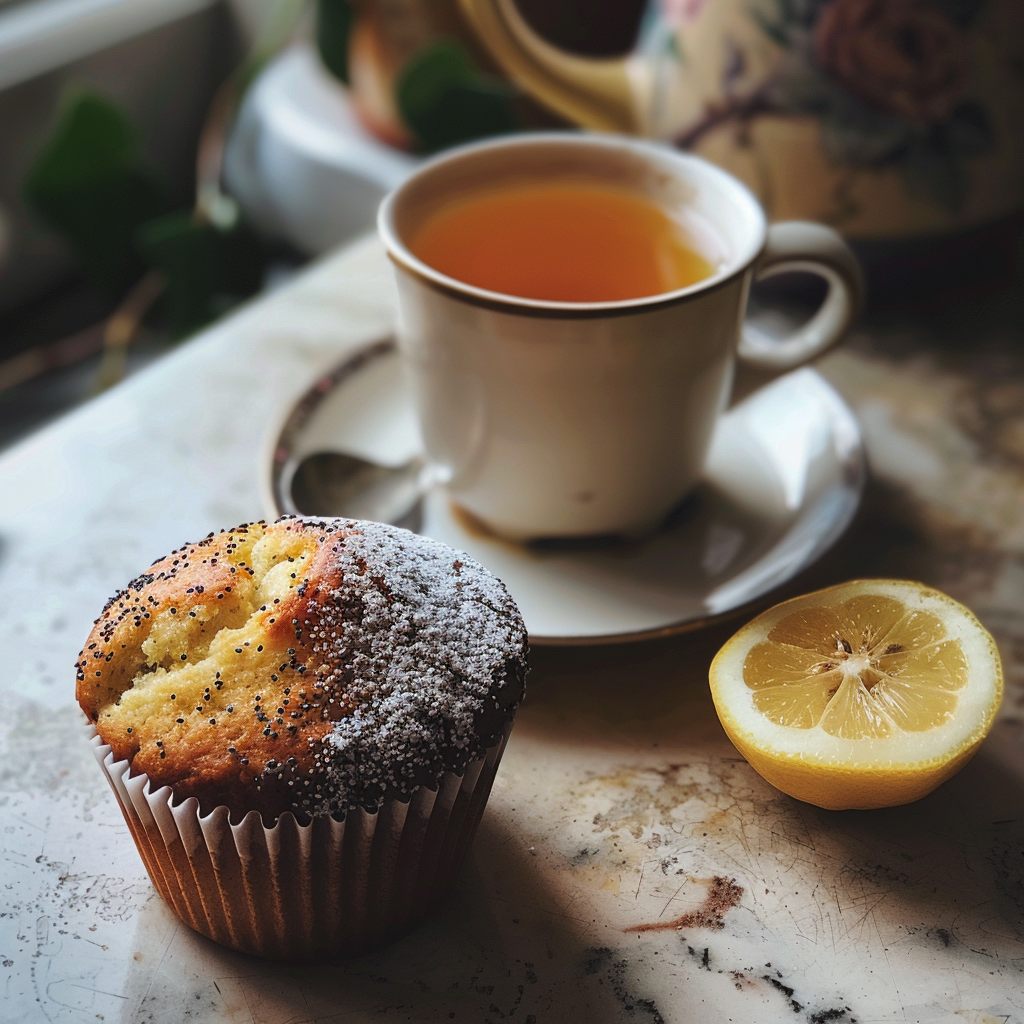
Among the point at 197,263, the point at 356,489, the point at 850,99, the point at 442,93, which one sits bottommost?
the point at 197,263

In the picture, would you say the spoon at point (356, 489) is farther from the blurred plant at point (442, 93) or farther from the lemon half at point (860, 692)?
→ the blurred plant at point (442, 93)

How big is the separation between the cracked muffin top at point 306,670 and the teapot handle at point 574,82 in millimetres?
724

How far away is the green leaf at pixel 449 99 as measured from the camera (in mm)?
1396

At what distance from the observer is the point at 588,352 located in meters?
0.74

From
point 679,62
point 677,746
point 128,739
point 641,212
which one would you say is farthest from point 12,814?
point 679,62

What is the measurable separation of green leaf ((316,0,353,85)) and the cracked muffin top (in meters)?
1.11

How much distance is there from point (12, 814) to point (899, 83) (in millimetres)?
1002

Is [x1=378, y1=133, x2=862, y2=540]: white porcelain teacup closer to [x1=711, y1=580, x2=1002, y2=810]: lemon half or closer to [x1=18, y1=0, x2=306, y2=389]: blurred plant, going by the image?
[x1=711, y1=580, x2=1002, y2=810]: lemon half

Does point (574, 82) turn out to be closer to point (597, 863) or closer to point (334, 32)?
point (334, 32)

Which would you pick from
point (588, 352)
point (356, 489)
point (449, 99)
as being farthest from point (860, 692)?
point (449, 99)

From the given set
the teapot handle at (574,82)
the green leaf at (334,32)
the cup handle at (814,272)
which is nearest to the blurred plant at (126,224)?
the green leaf at (334,32)

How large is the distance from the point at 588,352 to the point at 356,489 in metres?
0.25

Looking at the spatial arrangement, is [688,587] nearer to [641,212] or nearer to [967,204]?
[641,212]

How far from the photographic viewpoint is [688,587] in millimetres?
824
